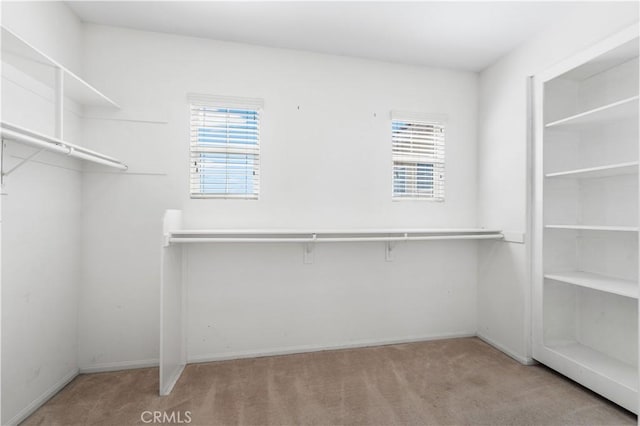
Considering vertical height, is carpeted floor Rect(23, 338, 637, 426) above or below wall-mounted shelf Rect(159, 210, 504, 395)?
below

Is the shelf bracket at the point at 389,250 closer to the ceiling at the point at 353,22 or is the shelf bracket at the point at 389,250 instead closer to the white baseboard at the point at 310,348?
the white baseboard at the point at 310,348

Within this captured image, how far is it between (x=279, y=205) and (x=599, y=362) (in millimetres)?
2717

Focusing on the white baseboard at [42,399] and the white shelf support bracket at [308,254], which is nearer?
the white baseboard at [42,399]

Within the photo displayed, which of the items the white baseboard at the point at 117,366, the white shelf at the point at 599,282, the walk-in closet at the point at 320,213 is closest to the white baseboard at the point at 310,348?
the walk-in closet at the point at 320,213

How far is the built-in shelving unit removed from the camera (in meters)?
2.04

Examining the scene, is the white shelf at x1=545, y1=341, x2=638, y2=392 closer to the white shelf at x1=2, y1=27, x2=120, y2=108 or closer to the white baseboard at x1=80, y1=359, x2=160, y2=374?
the white baseboard at x1=80, y1=359, x2=160, y2=374

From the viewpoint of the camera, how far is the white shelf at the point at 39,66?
4.74 feet

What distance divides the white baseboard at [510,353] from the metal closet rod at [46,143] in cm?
361

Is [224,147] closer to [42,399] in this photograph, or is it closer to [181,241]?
[181,241]

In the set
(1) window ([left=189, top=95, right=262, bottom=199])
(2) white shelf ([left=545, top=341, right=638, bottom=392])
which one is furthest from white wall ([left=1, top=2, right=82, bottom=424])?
(2) white shelf ([left=545, top=341, right=638, bottom=392])

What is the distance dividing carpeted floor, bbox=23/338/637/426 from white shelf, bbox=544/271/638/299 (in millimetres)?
755

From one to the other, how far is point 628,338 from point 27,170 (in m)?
4.19

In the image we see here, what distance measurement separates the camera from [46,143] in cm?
157

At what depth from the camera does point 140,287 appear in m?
2.41
